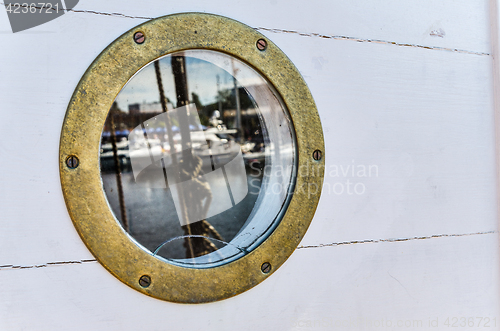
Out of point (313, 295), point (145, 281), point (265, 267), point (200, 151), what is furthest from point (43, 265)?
point (200, 151)

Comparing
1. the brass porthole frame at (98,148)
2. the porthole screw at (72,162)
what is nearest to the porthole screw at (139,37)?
the brass porthole frame at (98,148)

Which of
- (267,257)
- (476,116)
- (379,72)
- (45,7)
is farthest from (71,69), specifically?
(476,116)

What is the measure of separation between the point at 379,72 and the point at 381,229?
11.7 inches

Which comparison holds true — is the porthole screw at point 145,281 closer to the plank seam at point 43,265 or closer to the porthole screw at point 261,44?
the plank seam at point 43,265

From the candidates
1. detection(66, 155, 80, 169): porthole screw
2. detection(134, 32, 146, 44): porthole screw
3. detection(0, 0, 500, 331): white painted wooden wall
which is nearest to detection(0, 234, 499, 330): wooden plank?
detection(0, 0, 500, 331): white painted wooden wall

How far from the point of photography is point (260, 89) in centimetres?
64

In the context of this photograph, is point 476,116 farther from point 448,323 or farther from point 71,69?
point 71,69

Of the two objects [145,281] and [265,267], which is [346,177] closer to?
[265,267]

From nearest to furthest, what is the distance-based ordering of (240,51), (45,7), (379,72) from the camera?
(45,7)
(240,51)
(379,72)

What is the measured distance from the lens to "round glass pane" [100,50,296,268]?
2.11ft

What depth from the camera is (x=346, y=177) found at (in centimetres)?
68

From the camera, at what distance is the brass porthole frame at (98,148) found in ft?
1.61

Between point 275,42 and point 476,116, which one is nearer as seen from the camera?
point 275,42

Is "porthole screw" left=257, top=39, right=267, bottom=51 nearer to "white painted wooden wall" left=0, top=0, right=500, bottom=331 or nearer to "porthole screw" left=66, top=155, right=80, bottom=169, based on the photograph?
"white painted wooden wall" left=0, top=0, right=500, bottom=331
